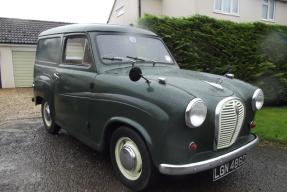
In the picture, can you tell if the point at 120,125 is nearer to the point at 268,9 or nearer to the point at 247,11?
the point at 247,11

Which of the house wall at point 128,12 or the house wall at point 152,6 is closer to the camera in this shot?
the house wall at point 152,6

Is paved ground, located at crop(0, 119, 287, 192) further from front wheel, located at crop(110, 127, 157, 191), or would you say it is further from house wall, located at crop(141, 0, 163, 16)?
house wall, located at crop(141, 0, 163, 16)

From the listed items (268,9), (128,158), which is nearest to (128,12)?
(268,9)

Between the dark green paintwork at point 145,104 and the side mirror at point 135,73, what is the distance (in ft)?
0.29

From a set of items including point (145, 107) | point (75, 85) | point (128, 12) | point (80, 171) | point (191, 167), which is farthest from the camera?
point (128, 12)

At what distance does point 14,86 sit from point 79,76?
46.4 ft

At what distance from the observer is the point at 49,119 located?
5.96 meters

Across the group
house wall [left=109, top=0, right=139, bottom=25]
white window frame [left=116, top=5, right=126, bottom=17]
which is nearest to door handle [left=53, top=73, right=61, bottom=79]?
house wall [left=109, top=0, right=139, bottom=25]

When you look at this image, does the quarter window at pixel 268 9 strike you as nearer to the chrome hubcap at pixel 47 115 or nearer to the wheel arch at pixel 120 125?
the chrome hubcap at pixel 47 115

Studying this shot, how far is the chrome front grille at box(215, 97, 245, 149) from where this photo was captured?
10.2 ft

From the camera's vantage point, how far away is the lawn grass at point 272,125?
19.0 feet

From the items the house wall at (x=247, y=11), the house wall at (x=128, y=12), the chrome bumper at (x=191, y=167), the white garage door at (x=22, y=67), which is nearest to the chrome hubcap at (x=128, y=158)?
the chrome bumper at (x=191, y=167)

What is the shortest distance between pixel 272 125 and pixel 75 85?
4558mm

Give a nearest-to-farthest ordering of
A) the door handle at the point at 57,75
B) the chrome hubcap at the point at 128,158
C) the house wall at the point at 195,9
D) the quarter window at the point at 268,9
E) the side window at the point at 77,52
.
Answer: the chrome hubcap at the point at 128,158, the side window at the point at 77,52, the door handle at the point at 57,75, the house wall at the point at 195,9, the quarter window at the point at 268,9
